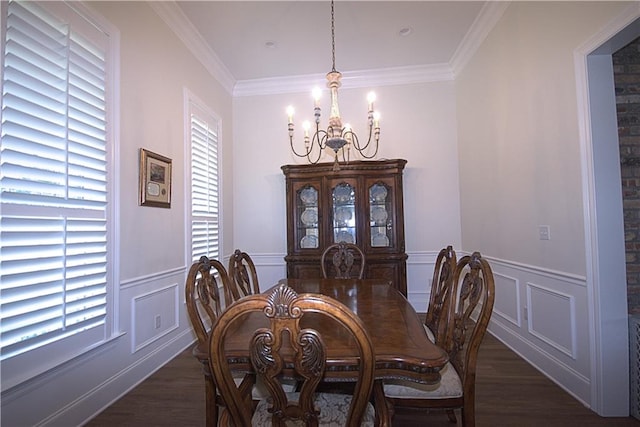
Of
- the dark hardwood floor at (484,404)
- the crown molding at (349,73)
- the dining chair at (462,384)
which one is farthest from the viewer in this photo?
the crown molding at (349,73)

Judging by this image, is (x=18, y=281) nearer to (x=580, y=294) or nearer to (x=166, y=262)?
(x=166, y=262)

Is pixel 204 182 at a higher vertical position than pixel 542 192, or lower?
higher

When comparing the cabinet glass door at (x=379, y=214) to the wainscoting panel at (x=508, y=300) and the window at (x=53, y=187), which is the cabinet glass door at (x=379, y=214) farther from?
the window at (x=53, y=187)

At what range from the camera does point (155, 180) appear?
8.34 ft

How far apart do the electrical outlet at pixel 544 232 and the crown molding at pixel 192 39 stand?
3.68 meters

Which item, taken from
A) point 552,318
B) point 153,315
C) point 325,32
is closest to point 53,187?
point 153,315

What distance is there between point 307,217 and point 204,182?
1.32 metres

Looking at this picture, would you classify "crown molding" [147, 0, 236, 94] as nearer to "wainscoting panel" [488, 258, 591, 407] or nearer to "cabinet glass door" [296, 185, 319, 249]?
"cabinet glass door" [296, 185, 319, 249]

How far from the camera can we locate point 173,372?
2.49 metres

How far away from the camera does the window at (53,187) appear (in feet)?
4.78

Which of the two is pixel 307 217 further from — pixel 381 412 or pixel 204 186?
pixel 381 412

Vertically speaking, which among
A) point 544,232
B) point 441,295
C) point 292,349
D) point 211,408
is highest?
point 544,232

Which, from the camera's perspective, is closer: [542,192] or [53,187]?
[53,187]

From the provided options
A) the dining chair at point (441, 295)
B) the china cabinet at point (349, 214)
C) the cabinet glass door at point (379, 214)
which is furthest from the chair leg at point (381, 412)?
the cabinet glass door at point (379, 214)
